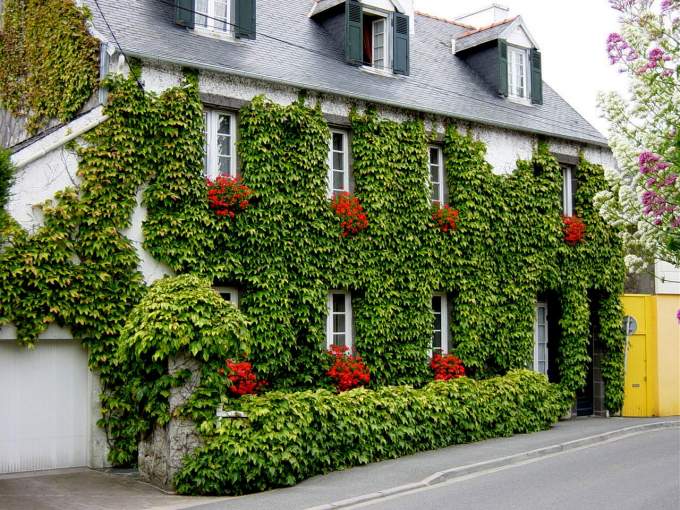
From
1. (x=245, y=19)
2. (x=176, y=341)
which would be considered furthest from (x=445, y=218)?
(x=176, y=341)

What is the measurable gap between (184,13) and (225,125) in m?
2.28

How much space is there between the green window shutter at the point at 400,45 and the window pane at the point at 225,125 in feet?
15.8

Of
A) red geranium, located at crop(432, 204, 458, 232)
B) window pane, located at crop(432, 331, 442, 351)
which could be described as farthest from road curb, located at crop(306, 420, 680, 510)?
red geranium, located at crop(432, 204, 458, 232)

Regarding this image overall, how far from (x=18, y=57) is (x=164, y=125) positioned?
3960mm

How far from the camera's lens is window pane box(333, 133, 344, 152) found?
16234mm

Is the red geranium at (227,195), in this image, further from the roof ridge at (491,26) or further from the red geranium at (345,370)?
the roof ridge at (491,26)

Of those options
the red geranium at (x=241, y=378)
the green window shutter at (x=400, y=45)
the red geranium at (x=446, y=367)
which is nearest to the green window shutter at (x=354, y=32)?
the green window shutter at (x=400, y=45)

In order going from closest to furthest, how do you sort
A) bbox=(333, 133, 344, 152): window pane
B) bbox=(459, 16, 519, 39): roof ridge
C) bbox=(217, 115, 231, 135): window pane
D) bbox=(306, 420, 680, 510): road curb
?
1. bbox=(306, 420, 680, 510): road curb
2. bbox=(217, 115, 231, 135): window pane
3. bbox=(333, 133, 344, 152): window pane
4. bbox=(459, 16, 519, 39): roof ridge

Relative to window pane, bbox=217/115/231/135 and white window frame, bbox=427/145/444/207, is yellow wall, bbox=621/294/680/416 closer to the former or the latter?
white window frame, bbox=427/145/444/207

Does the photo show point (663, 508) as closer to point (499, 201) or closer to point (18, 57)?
point (499, 201)

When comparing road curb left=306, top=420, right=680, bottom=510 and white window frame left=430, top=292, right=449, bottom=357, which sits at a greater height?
white window frame left=430, top=292, right=449, bottom=357

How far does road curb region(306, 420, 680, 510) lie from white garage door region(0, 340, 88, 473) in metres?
4.58

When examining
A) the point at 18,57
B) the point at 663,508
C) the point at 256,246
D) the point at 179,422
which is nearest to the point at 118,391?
the point at 179,422

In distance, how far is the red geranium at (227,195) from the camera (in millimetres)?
13891
